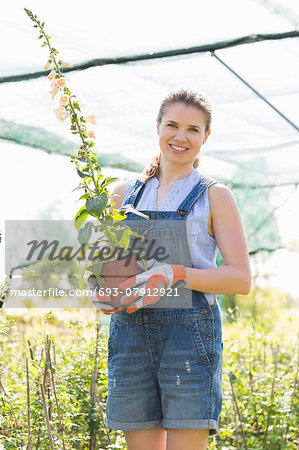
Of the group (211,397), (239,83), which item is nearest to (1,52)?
(239,83)

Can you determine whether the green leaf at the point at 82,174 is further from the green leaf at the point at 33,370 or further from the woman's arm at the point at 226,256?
the green leaf at the point at 33,370

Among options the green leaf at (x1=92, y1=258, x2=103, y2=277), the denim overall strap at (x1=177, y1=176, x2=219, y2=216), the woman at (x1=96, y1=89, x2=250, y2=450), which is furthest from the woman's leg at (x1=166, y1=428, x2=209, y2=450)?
the denim overall strap at (x1=177, y1=176, x2=219, y2=216)

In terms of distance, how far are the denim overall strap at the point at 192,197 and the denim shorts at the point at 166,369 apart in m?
0.25

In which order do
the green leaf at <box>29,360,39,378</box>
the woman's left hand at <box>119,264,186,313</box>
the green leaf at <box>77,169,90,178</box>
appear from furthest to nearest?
the green leaf at <box>29,360,39,378</box> → the green leaf at <box>77,169,90,178</box> → the woman's left hand at <box>119,264,186,313</box>

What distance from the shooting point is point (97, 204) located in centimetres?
158

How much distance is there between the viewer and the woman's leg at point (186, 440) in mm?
1553

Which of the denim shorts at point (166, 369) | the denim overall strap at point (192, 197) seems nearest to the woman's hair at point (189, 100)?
the denim overall strap at point (192, 197)

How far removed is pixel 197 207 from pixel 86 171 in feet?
1.07

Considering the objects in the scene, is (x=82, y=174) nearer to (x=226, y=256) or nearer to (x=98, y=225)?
(x=98, y=225)

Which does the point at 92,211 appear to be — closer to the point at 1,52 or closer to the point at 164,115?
the point at 164,115

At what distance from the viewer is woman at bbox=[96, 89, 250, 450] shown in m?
1.56

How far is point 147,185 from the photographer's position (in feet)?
6.01

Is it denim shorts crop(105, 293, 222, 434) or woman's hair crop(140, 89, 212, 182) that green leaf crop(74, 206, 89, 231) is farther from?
woman's hair crop(140, 89, 212, 182)

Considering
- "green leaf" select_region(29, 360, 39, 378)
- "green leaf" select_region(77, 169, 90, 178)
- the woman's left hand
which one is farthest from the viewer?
"green leaf" select_region(29, 360, 39, 378)
